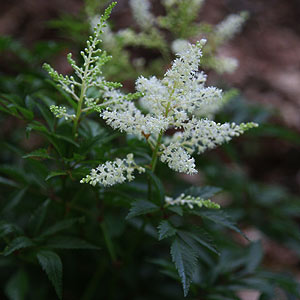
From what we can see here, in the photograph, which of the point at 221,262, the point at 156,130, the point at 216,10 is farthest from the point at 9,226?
the point at 216,10

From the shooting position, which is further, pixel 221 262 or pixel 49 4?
pixel 49 4

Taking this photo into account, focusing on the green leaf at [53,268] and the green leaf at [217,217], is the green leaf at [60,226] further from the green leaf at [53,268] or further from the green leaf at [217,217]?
the green leaf at [217,217]

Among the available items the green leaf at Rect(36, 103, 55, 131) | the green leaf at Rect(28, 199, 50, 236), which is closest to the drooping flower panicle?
the green leaf at Rect(36, 103, 55, 131)

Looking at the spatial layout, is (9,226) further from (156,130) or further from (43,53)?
(43,53)

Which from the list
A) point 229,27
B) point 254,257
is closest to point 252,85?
point 229,27

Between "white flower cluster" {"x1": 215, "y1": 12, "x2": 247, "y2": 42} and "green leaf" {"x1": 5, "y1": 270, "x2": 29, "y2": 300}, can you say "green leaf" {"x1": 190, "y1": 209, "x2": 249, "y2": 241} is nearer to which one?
"green leaf" {"x1": 5, "y1": 270, "x2": 29, "y2": 300}

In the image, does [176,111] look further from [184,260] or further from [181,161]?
[184,260]

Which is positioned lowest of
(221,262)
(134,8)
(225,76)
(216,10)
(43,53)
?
(221,262)
